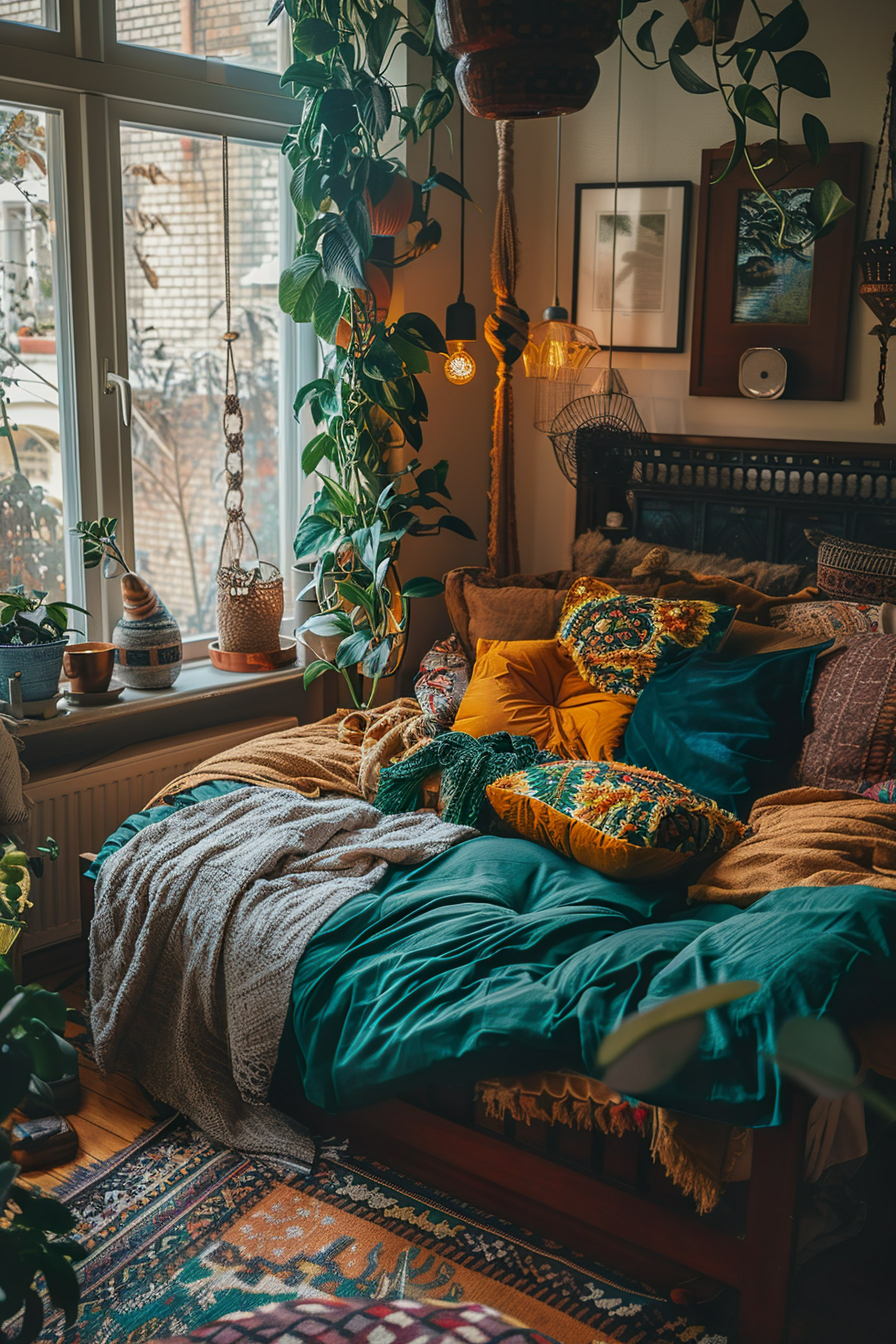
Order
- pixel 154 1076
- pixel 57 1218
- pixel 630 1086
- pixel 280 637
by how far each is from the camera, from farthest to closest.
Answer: pixel 280 637 < pixel 154 1076 < pixel 57 1218 < pixel 630 1086

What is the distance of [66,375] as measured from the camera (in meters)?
3.17

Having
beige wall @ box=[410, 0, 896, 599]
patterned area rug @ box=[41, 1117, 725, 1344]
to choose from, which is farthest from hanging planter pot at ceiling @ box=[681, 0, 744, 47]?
patterned area rug @ box=[41, 1117, 725, 1344]

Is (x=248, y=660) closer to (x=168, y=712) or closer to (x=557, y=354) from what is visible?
(x=168, y=712)

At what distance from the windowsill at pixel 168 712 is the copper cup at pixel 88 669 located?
51 mm

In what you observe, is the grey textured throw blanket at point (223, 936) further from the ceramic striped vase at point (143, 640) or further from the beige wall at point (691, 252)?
the beige wall at point (691, 252)

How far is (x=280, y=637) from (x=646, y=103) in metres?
2.01

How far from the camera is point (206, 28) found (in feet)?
10.9

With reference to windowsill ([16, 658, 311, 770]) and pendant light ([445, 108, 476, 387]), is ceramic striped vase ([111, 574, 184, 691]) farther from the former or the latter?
pendant light ([445, 108, 476, 387])

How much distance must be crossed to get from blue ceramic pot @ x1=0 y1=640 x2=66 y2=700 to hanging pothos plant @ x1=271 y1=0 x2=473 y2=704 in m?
0.83

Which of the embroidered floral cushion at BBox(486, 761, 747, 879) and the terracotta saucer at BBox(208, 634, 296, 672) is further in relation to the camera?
the terracotta saucer at BBox(208, 634, 296, 672)

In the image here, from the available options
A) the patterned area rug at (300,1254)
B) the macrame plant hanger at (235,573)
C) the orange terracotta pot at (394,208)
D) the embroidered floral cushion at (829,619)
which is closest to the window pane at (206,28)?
the macrame plant hanger at (235,573)

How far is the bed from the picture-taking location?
5.62ft

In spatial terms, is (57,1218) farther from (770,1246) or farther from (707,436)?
(707,436)

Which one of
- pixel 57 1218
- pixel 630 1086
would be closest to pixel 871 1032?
pixel 57 1218
